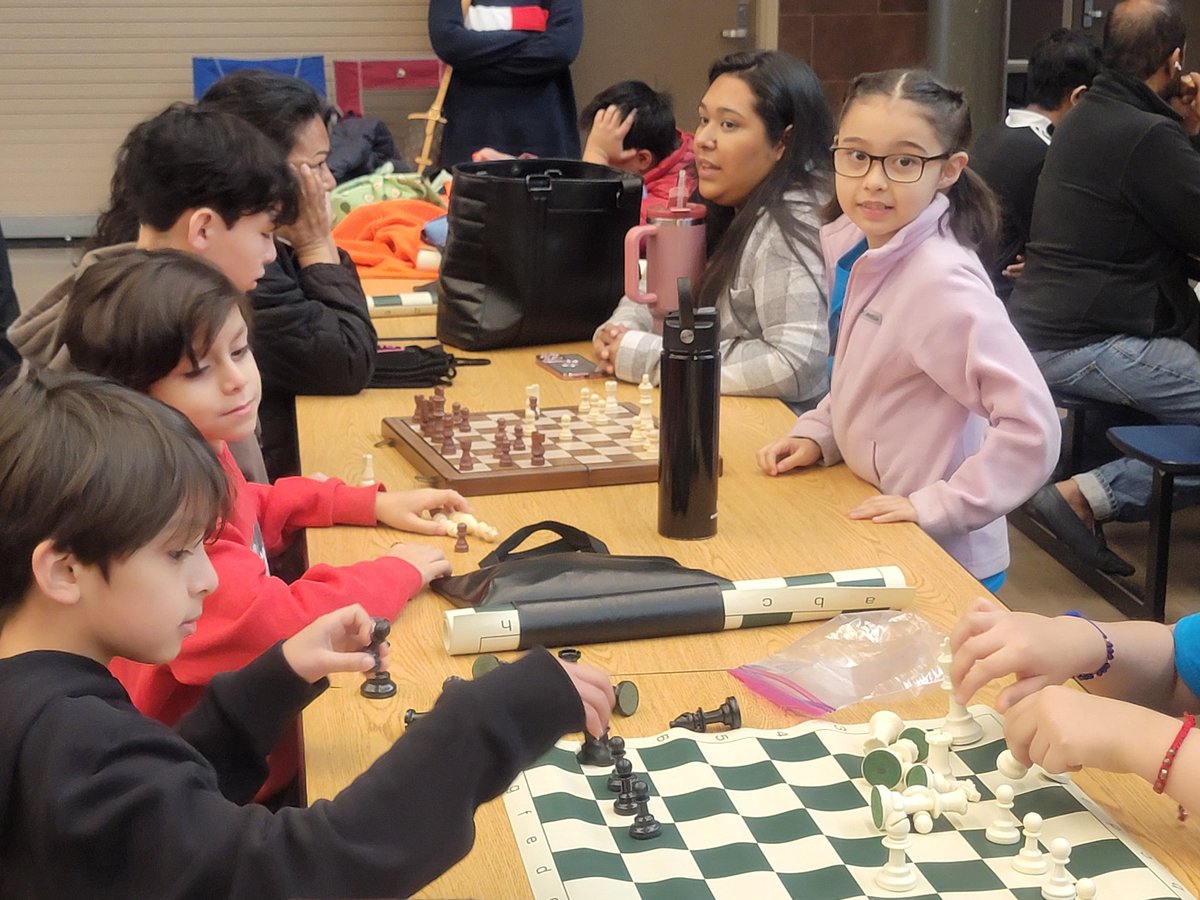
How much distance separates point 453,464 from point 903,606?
0.70 metres

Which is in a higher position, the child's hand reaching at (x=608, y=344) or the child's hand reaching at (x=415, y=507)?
the child's hand reaching at (x=608, y=344)

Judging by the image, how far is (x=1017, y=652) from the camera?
4.11ft

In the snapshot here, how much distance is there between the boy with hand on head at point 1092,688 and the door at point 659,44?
611cm

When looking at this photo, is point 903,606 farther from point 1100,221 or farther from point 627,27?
point 627,27

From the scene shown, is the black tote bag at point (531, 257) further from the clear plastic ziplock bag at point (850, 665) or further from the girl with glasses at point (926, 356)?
the clear plastic ziplock bag at point (850, 665)

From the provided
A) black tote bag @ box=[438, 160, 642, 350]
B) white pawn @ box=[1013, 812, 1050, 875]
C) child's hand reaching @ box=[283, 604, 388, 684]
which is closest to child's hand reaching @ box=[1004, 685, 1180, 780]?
white pawn @ box=[1013, 812, 1050, 875]

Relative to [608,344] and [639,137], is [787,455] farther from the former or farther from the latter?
[639,137]

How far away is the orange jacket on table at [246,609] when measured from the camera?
1.39 m

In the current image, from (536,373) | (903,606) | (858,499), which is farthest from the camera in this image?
(536,373)

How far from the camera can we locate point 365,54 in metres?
7.36

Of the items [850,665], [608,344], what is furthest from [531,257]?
[850,665]

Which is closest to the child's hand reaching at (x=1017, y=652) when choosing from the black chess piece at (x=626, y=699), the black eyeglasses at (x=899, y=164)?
the black chess piece at (x=626, y=699)

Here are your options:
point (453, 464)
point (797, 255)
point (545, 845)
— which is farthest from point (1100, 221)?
point (545, 845)

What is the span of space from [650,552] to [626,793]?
1.95 ft
